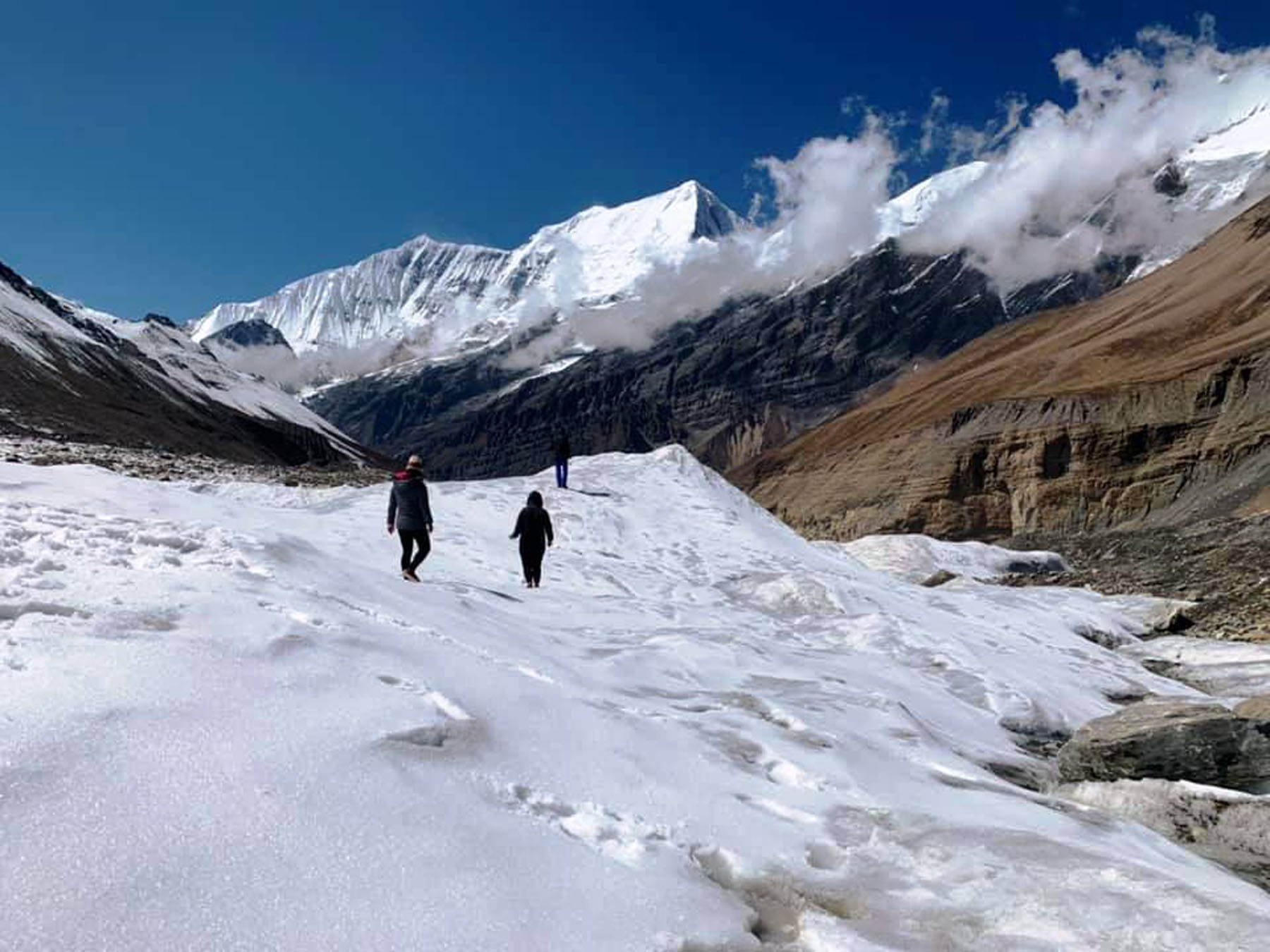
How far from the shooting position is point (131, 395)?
8438 cm

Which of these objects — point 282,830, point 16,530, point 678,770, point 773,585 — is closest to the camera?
point 282,830

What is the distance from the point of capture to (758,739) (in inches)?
284

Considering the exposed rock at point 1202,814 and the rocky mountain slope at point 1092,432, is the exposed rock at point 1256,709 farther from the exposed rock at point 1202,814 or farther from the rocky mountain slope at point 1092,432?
the rocky mountain slope at point 1092,432

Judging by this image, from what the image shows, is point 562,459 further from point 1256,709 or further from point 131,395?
point 131,395

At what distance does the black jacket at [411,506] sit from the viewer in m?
11.7

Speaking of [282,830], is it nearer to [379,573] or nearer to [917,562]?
[379,573]

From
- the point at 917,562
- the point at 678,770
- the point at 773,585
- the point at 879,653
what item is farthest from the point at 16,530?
the point at 917,562

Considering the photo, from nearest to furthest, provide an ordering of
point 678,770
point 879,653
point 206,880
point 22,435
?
point 206,880 → point 678,770 → point 879,653 → point 22,435

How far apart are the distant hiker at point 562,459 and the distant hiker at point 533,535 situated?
7.70 m

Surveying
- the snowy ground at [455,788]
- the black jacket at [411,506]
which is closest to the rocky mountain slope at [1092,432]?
the black jacket at [411,506]

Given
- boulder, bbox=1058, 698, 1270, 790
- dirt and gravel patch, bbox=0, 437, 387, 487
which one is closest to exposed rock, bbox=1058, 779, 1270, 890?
boulder, bbox=1058, 698, 1270, 790

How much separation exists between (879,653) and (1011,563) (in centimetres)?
2612

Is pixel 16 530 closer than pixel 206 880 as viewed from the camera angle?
No

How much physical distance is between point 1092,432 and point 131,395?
80.0 meters
